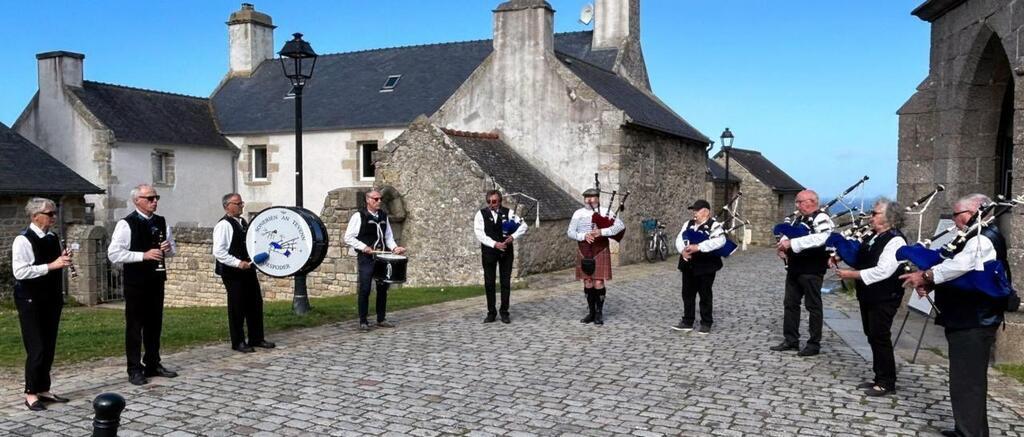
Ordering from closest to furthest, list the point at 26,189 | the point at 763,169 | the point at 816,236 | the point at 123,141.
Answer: the point at 816,236 < the point at 26,189 < the point at 123,141 < the point at 763,169

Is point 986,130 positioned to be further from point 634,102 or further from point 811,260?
point 634,102

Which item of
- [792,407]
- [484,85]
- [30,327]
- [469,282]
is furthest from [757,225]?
[30,327]

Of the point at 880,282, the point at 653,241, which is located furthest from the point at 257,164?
the point at 880,282

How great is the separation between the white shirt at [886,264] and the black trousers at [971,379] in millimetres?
962

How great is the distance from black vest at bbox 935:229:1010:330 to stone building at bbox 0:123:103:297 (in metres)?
17.5

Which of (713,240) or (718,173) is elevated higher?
(718,173)

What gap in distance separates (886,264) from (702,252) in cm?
291

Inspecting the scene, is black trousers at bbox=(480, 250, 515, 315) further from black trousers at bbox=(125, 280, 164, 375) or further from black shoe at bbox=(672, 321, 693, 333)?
black trousers at bbox=(125, 280, 164, 375)

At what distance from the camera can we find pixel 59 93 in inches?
1004

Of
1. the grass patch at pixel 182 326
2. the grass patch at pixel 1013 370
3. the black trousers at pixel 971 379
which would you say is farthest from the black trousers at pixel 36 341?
the grass patch at pixel 1013 370

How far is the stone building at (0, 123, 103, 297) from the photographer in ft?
57.7

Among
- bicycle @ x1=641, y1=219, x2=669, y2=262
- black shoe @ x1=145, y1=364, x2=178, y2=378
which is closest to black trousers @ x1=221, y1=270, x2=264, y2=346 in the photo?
black shoe @ x1=145, y1=364, x2=178, y2=378

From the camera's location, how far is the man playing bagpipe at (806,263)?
25.5 ft

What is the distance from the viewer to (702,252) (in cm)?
903
